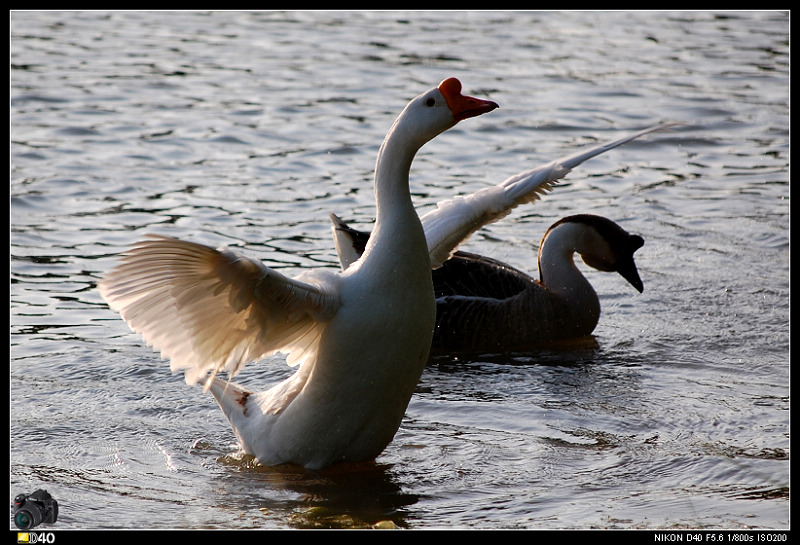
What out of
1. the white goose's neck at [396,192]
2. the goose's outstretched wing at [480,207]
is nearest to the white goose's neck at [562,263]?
the goose's outstretched wing at [480,207]

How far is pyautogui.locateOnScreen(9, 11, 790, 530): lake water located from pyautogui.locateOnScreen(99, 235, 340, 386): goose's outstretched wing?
0.76 meters

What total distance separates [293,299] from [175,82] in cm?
1071

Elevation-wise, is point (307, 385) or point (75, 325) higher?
point (307, 385)

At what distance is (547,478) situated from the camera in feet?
18.5

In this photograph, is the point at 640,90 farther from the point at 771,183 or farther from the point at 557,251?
the point at 557,251

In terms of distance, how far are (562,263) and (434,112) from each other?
3.62 metres

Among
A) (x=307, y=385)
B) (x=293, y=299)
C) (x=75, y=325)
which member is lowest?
(x=75, y=325)

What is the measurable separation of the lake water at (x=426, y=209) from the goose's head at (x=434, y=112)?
1.82 metres

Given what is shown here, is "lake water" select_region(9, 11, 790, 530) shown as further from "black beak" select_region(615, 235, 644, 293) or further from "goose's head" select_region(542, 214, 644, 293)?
"goose's head" select_region(542, 214, 644, 293)

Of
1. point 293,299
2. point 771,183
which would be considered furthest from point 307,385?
point 771,183

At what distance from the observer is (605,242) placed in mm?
8656

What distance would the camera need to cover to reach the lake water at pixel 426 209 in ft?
18.2

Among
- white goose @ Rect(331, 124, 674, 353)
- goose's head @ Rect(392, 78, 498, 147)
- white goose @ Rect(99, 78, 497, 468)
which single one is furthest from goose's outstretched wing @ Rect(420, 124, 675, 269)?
goose's head @ Rect(392, 78, 498, 147)

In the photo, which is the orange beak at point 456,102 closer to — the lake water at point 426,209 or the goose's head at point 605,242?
the lake water at point 426,209
